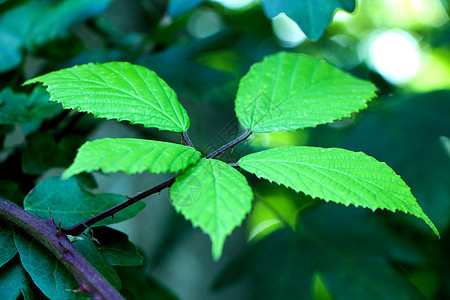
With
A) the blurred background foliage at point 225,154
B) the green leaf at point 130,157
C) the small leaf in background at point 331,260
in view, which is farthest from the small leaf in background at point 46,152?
the small leaf in background at point 331,260

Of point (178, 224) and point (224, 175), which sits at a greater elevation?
point (224, 175)

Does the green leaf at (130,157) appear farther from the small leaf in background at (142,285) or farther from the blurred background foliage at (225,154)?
the small leaf in background at (142,285)

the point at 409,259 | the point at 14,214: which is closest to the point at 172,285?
the point at 409,259

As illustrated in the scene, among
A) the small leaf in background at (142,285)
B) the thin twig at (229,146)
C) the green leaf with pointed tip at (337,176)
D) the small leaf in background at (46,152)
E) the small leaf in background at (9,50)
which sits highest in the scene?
the small leaf in background at (9,50)

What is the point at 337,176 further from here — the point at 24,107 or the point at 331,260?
the point at 331,260

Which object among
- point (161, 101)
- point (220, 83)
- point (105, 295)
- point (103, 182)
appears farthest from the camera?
point (103, 182)

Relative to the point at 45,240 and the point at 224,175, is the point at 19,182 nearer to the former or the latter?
the point at 45,240
